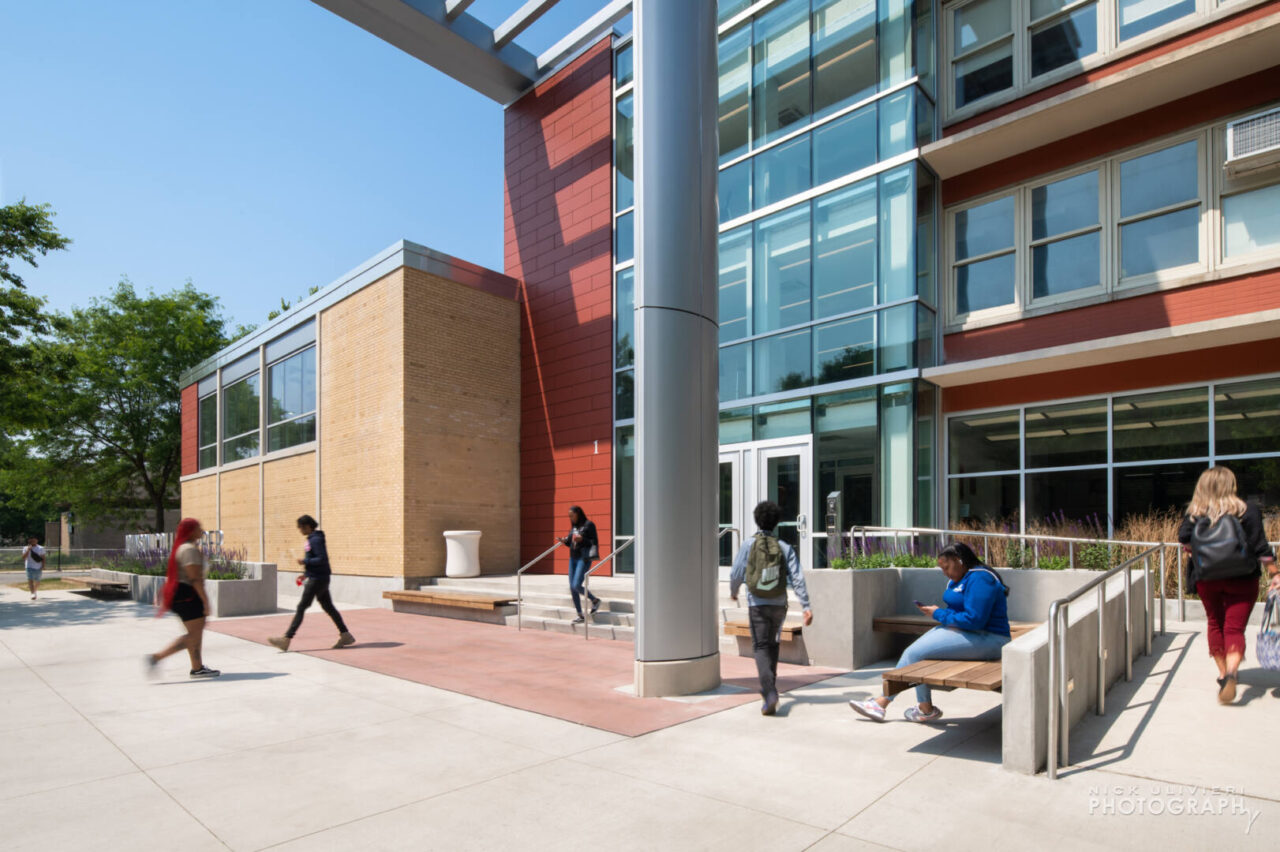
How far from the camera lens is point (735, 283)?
52.7 ft

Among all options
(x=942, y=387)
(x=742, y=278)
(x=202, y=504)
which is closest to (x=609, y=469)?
(x=742, y=278)

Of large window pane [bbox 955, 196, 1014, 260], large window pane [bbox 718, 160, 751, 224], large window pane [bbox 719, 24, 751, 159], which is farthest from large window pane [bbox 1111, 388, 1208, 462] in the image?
large window pane [bbox 719, 24, 751, 159]

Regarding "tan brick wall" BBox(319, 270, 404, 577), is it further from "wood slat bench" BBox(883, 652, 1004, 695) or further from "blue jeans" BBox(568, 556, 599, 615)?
"wood slat bench" BBox(883, 652, 1004, 695)

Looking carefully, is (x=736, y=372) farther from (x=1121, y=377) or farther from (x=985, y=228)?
(x=1121, y=377)

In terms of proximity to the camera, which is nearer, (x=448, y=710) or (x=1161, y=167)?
(x=448, y=710)

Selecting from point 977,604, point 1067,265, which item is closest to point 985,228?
point 1067,265

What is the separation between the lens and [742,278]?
15992 millimetres

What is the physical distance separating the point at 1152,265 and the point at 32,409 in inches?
1002

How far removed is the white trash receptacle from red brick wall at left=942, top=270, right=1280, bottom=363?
34.6 ft

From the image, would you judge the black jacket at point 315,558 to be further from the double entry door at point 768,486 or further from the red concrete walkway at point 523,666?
the double entry door at point 768,486

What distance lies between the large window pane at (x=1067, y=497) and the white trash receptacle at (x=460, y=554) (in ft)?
36.6

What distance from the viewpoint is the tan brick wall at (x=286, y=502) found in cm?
2075

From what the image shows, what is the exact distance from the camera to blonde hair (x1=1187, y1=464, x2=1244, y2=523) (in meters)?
6.06

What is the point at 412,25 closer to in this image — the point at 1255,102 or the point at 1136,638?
the point at 1255,102
